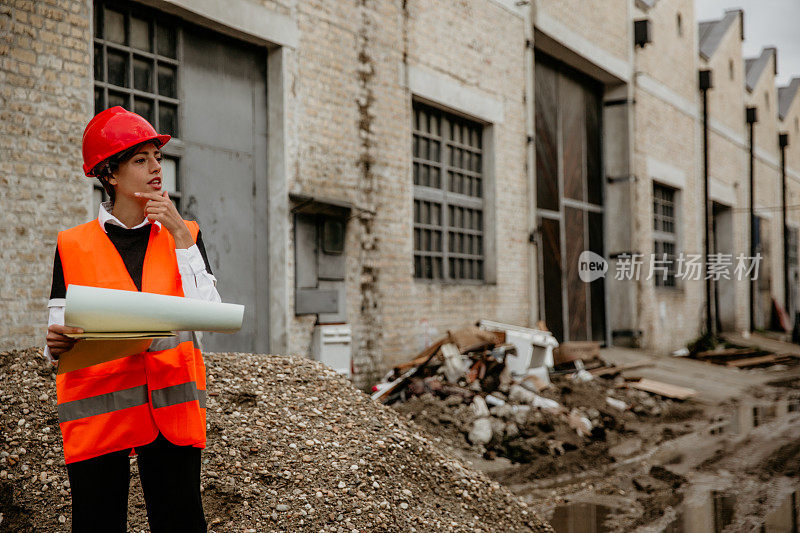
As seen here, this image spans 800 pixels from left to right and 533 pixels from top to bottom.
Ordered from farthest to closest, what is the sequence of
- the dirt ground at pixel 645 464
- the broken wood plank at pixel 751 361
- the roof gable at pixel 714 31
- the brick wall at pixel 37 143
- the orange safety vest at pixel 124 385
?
the roof gable at pixel 714 31
the broken wood plank at pixel 751 361
the brick wall at pixel 37 143
the dirt ground at pixel 645 464
the orange safety vest at pixel 124 385

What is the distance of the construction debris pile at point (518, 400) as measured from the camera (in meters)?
7.32

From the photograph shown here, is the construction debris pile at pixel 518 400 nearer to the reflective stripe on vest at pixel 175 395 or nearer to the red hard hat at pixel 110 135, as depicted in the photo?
the reflective stripe on vest at pixel 175 395

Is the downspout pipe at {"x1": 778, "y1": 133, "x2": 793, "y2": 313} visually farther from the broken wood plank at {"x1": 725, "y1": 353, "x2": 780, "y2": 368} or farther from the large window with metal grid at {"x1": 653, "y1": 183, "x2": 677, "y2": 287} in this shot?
the broken wood plank at {"x1": 725, "y1": 353, "x2": 780, "y2": 368}

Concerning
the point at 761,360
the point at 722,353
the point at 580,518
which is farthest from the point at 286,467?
the point at 761,360

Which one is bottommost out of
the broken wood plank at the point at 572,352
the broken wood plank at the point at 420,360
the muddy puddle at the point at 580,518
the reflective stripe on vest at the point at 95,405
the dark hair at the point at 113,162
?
the muddy puddle at the point at 580,518

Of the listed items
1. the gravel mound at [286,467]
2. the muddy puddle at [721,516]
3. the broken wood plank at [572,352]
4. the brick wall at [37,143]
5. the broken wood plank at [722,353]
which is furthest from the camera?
the broken wood plank at [722,353]

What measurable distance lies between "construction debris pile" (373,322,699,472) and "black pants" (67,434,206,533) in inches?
185

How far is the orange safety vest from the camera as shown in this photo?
2275 mm

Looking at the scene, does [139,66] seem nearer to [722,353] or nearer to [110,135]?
[110,135]

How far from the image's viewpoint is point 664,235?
18.1 metres

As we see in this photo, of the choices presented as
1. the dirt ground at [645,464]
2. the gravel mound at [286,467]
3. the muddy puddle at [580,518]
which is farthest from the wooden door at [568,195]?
the gravel mound at [286,467]

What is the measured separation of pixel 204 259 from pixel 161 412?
1.75 ft

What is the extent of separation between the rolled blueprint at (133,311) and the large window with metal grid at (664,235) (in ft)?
53.2

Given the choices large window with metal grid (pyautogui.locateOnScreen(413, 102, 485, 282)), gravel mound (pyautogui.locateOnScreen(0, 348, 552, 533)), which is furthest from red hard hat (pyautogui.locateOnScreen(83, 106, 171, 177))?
large window with metal grid (pyautogui.locateOnScreen(413, 102, 485, 282))
